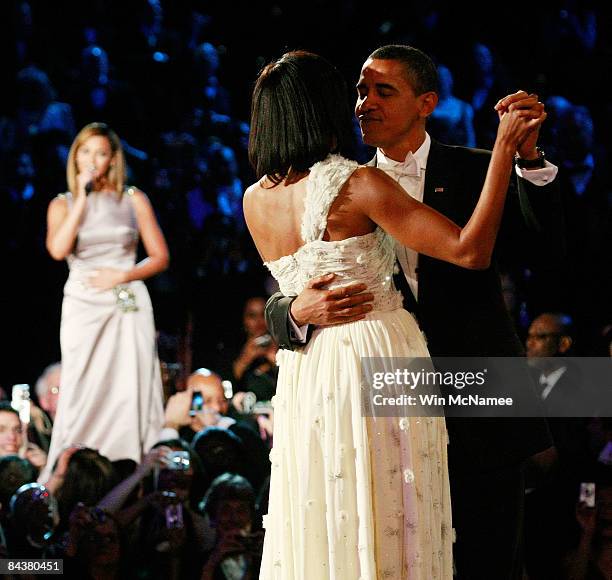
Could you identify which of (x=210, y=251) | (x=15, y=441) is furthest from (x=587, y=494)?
(x=15, y=441)

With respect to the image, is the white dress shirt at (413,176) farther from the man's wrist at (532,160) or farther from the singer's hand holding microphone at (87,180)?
the singer's hand holding microphone at (87,180)

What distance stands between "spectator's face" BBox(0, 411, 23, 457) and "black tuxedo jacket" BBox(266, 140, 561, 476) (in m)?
2.64

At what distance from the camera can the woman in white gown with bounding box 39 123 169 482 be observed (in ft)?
15.9

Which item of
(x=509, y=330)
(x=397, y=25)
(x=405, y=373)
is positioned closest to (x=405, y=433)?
(x=405, y=373)

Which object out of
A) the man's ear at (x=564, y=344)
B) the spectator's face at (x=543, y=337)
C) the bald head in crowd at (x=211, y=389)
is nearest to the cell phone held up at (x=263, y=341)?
the bald head in crowd at (x=211, y=389)

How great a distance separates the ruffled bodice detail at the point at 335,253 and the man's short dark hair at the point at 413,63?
521 mm

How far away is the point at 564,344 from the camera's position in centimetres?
A: 441

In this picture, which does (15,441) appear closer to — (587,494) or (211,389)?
(211,389)

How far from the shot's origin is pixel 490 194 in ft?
7.16

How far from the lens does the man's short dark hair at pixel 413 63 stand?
2666 millimetres

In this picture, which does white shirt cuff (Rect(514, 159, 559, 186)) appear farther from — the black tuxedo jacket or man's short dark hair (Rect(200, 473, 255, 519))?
man's short dark hair (Rect(200, 473, 255, 519))

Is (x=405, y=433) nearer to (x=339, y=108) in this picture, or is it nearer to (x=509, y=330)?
(x=509, y=330)

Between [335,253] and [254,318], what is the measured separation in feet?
9.69

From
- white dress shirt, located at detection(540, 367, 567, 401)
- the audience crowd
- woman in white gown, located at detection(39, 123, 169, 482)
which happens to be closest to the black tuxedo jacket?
the audience crowd
